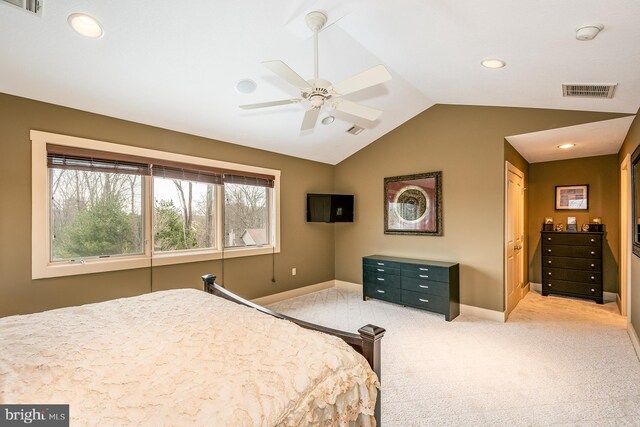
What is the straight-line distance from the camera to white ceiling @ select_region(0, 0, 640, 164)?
2143 millimetres

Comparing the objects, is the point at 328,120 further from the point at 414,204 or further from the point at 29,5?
the point at 29,5

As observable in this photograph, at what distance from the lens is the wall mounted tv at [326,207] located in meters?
5.30

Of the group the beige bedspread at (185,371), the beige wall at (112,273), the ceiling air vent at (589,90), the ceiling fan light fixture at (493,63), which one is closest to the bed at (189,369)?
the beige bedspread at (185,371)

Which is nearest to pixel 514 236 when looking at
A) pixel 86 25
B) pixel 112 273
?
pixel 112 273

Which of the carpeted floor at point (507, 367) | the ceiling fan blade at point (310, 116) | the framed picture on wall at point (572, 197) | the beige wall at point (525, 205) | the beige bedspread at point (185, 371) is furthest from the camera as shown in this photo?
the framed picture on wall at point (572, 197)

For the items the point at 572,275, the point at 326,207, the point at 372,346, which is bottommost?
the point at 572,275

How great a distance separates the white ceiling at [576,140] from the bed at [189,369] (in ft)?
12.2

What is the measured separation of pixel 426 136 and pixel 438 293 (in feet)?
7.57

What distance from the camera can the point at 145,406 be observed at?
1064 millimetres

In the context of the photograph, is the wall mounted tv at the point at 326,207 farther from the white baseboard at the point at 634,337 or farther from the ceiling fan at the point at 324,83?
the white baseboard at the point at 634,337

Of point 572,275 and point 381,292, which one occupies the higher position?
point 572,275

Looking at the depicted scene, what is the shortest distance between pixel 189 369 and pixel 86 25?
2.51 m

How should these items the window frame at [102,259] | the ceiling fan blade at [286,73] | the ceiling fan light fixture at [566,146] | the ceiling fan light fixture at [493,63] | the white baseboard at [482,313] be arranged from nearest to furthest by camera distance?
the ceiling fan blade at [286,73], the ceiling fan light fixture at [493,63], the window frame at [102,259], the white baseboard at [482,313], the ceiling fan light fixture at [566,146]

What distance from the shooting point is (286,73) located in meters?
2.14
